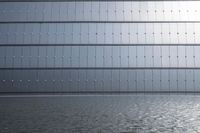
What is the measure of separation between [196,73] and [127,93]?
6.35 meters

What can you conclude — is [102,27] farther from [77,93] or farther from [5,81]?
[5,81]

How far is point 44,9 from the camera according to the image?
26.3 meters

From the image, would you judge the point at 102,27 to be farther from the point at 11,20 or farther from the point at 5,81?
the point at 5,81

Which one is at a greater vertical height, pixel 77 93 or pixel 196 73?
pixel 196 73

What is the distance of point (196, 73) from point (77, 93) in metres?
10.7

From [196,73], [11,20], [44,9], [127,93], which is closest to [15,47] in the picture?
[11,20]

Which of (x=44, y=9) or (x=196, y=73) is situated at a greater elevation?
(x=44, y=9)

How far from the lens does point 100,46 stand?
2594 centimetres

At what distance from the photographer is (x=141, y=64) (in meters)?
25.7

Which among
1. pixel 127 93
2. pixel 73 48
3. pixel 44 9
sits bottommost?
pixel 127 93

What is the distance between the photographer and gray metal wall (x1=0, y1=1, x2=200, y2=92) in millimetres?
25625

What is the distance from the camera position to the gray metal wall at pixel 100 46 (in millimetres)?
25625

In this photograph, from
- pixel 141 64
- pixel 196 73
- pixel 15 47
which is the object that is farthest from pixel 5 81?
pixel 196 73

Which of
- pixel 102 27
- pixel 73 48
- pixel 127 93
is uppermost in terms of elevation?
pixel 102 27
